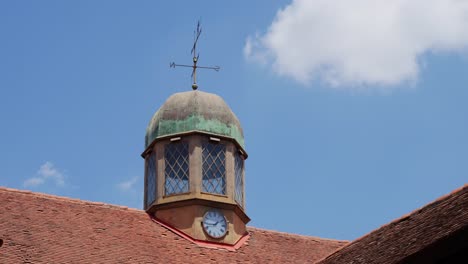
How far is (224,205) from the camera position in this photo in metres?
23.8

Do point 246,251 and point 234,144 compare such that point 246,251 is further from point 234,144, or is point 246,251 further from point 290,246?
point 234,144

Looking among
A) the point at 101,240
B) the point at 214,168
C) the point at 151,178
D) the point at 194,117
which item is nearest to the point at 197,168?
the point at 214,168

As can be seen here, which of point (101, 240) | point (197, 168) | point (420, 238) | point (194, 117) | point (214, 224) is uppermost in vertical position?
point (194, 117)

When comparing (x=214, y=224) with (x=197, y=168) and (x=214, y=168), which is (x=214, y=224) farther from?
(x=214, y=168)

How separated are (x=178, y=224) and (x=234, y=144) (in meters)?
2.96

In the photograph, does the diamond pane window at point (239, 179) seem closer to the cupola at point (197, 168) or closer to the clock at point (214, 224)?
the cupola at point (197, 168)

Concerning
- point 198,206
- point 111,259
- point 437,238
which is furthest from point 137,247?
point 437,238

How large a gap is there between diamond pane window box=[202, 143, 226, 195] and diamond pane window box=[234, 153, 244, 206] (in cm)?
49

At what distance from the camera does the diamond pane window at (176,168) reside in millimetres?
23969

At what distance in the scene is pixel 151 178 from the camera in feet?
81.5

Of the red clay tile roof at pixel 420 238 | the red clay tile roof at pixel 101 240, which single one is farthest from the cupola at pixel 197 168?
the red clay tile roof at pixel 420 238

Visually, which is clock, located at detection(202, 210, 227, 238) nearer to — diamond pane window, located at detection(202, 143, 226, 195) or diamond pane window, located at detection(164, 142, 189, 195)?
diamond pane window, located at detection(202, 143, 226, 195)

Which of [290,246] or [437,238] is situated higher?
[290,246]

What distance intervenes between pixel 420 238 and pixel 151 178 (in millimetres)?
12938
